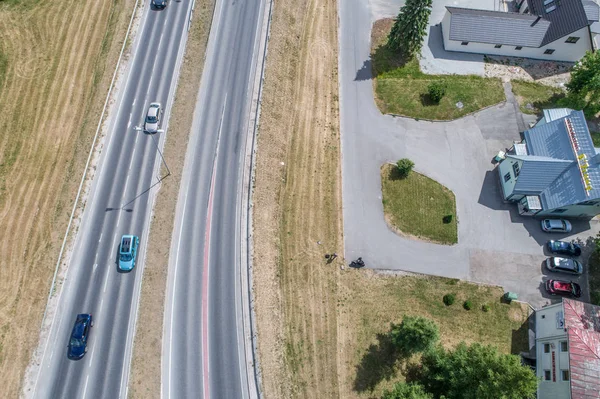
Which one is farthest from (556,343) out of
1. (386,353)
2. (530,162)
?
(530,162)

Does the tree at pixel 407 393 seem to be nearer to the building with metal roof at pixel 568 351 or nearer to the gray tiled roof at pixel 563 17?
the building with metal roof at pixel 568 351

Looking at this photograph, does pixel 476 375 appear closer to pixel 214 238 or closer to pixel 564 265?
pixel 564 265

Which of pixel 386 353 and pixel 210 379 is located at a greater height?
pixel 386 353

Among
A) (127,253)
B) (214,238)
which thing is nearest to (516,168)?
(214,238)

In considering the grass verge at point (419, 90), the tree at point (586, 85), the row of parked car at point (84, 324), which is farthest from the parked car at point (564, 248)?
the row of parked car at point (84, 324)

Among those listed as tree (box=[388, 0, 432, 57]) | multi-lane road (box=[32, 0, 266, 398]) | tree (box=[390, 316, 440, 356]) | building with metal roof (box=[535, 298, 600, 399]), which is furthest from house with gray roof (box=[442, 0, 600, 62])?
tree (box=[390, 316, 440, 356])

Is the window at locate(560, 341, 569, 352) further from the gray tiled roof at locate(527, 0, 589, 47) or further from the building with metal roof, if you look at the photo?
the gray tiled roof at locate(527, 0, 589, 47)

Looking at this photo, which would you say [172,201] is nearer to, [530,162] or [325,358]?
[325,358]
